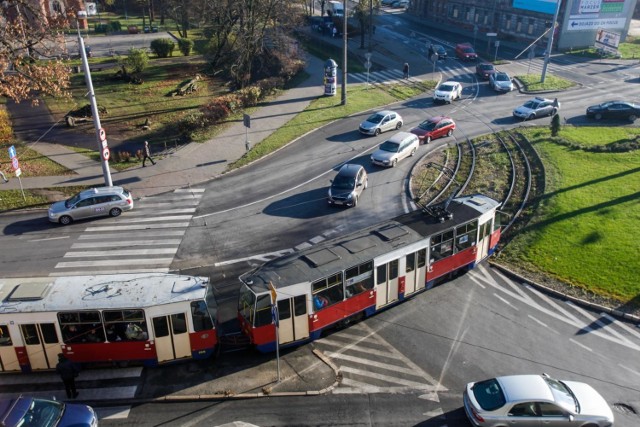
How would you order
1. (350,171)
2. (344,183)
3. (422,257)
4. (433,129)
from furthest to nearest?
(433,129) < (350,171) < (344,183) < (422,257)

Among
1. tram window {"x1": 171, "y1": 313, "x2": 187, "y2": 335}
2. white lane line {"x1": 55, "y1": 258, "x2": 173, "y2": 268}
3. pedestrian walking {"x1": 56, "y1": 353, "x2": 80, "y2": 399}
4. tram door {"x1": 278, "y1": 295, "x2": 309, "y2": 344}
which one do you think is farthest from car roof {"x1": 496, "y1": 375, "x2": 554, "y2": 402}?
white lane line {"x1": 55, "y1": 258, "x2": 173, "y2": 268}

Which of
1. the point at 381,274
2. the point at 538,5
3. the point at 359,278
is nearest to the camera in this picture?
the point at 359,278

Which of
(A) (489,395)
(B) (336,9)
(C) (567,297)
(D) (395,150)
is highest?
(B) (336,9)

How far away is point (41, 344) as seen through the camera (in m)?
17.2

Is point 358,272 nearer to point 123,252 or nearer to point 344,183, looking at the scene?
point 344,183

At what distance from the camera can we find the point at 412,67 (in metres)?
60.9

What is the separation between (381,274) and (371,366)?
343cm

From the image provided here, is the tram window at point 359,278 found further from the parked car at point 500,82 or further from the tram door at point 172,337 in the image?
the parked car at point 500,82

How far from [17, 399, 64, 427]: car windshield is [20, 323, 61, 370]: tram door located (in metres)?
2.58

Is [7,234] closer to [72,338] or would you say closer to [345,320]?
[72,338]

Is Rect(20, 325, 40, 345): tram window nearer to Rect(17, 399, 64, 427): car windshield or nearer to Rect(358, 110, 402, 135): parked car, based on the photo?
Rect(17, 399, 64, 427): car windshield

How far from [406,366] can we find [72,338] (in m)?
11.2

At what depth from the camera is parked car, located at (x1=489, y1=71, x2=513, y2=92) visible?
168 ft

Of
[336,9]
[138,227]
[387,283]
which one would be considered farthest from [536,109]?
[336,9]
